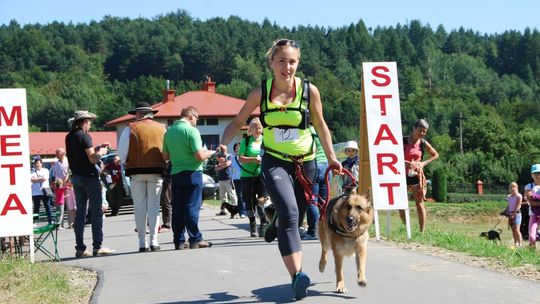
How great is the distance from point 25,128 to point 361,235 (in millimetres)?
5203

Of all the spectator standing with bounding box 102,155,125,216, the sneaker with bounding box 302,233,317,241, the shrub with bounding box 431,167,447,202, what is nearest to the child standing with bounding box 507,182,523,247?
the sneaker with bounding box 302,233,317,241

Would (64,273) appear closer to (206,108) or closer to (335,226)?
(335,226)

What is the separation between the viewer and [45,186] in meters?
19.9

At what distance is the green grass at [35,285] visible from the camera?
6.97 metres

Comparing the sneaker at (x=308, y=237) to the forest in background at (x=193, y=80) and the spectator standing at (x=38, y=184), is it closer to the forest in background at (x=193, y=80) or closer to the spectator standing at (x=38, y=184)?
the spectator standing at (x=38, y=184)

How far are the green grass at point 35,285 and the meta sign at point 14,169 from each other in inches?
54.1

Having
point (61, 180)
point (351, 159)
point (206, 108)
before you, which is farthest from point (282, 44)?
point (206, 108)

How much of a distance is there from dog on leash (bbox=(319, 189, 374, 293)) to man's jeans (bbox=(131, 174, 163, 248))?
13.7ft

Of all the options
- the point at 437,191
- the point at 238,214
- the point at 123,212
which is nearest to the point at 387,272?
the point at 238,214

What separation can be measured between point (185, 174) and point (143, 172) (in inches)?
22.1

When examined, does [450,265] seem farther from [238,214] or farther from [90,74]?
[90,74]

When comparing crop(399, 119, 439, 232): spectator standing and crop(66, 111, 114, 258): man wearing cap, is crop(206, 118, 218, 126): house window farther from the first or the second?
crop(66, 111, 114, 258): man wearing cap

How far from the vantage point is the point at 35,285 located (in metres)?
7.51

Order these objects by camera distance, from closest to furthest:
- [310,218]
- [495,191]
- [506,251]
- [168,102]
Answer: [506,251]
[310,218]
[495,191]
[168,102]
